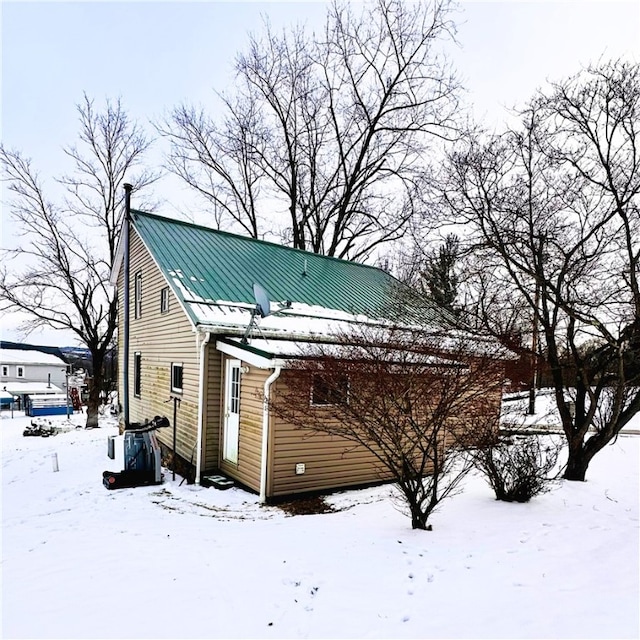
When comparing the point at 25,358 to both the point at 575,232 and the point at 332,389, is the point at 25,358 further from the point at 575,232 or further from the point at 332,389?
the point at 575,232

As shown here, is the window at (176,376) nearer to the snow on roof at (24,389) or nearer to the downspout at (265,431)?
the downspout at (265,431)

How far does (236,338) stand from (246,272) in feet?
10.2

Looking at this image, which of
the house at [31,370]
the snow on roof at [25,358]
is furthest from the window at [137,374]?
the snow on roof at [25,358]

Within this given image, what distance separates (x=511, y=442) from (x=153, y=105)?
22.8 m

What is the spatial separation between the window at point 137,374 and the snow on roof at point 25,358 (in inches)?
1518

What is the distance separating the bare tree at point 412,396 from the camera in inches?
215

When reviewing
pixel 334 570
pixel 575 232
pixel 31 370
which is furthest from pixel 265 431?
pixel 31 370

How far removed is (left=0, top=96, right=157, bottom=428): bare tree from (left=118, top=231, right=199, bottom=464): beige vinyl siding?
880 centimetres

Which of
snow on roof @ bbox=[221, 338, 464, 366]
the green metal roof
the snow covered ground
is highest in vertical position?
the green metal roof

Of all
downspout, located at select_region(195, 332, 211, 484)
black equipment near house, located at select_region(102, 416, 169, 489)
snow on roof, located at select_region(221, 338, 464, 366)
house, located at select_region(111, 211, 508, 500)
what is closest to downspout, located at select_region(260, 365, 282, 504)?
Result: house, located at select_region(111, 211, 508, 500)

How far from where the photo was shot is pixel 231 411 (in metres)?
8.73

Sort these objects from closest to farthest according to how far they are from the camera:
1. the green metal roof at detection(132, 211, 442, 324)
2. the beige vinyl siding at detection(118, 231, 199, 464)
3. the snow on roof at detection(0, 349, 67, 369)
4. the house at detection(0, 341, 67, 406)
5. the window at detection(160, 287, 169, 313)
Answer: the beige vinyl siding at detection(118, 231, 199, 464) → the green metal roof at detection(132, 211, 442, 324) → the window at detection(160, 287, 169, 313) → the house at detection(0, 341, 67, 406) → the snow on roof at detection(0, 349, 67, 369)

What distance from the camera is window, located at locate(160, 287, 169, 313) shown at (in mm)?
10800

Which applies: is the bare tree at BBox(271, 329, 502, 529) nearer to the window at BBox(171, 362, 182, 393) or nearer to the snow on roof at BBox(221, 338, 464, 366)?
the snow on roof at BBox(221, 338, 464, 366)
